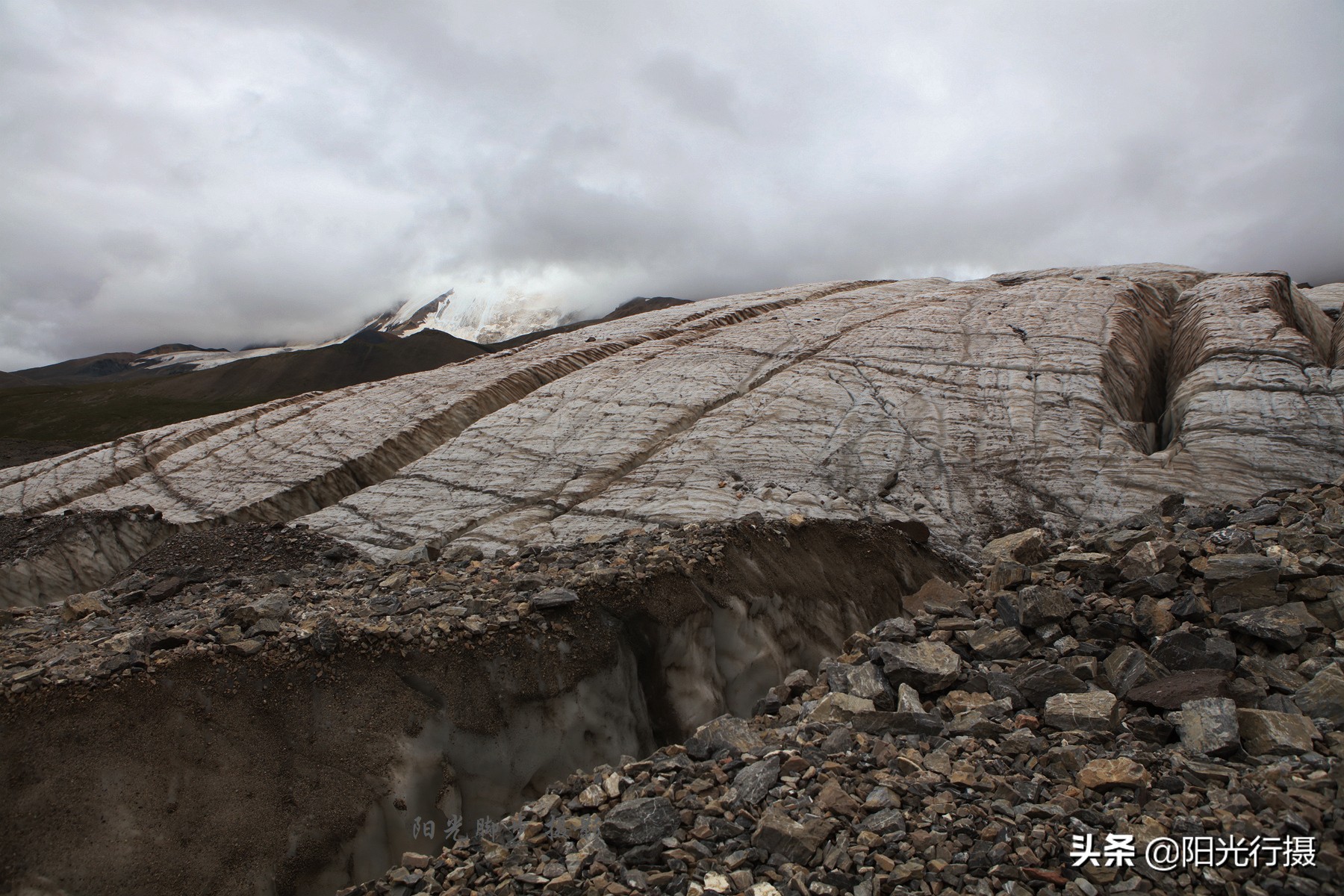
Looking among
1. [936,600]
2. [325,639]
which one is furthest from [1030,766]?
[325,639]

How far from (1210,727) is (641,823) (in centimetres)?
520

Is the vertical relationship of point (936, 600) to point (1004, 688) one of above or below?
below

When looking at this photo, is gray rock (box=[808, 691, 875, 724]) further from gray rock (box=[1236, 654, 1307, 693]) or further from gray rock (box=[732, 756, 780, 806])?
gray rock (box=[1236, 654, 1307, 693])

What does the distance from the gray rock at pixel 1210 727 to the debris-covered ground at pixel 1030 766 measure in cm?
2

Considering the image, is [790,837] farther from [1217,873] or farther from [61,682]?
[61,682]

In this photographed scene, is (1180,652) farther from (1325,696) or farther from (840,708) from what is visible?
(840,708)

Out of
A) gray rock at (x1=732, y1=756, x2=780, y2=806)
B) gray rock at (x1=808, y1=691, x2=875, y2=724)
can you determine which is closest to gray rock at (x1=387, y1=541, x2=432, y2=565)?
gray rock at (x1=808, y1=691, x2=875, y2=724)

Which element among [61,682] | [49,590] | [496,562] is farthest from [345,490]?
[61,682]

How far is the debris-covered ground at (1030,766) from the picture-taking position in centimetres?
505

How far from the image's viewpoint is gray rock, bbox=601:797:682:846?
20.2ft

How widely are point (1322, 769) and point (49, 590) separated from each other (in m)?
25.5

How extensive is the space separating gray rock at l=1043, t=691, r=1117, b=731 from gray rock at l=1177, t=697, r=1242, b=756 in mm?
573

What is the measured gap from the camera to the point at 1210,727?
6.09 m

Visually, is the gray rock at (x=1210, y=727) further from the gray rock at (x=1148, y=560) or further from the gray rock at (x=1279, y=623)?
the gray rock at (x=1148, y=560)
